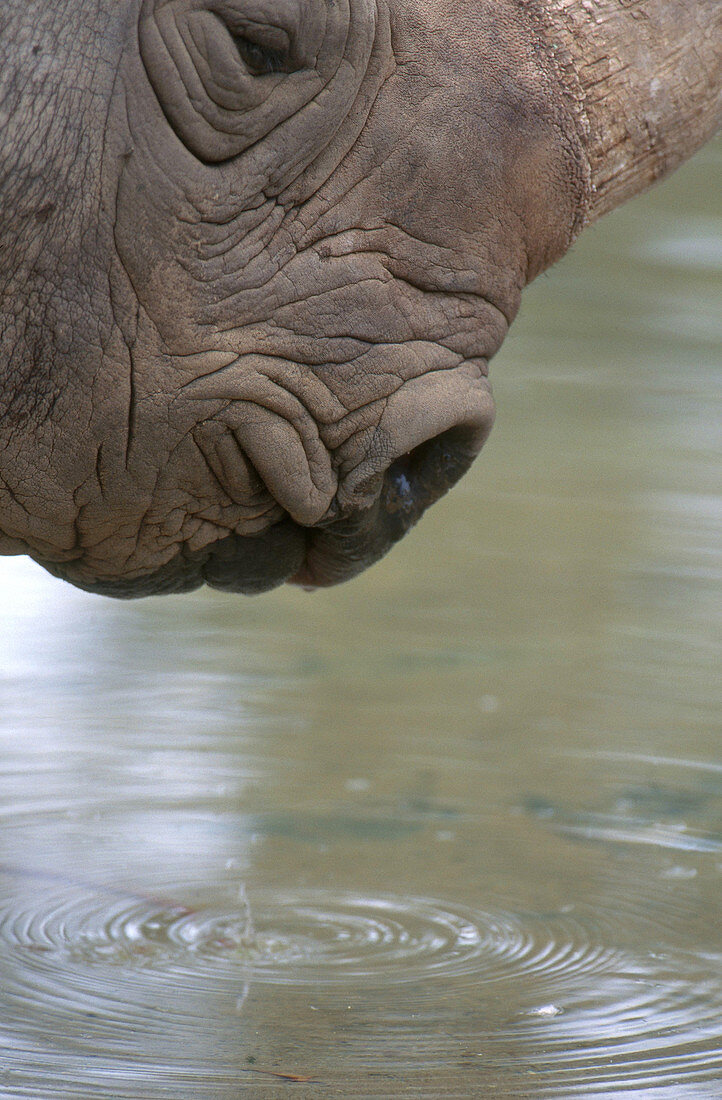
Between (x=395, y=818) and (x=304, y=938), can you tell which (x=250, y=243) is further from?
(x=395, y=818)

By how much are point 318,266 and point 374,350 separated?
0.14m

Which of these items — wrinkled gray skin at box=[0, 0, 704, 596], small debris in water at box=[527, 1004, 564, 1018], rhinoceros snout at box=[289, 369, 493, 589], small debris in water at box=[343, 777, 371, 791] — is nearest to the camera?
wrinkled gray skin at box=[0, 0, 704, 596]

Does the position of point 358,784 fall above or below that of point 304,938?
below

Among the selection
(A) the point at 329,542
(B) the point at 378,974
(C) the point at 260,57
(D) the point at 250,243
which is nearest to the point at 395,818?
(B) the point at 378,974

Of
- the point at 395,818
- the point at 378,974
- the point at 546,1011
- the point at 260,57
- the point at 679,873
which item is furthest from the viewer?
the point at 395,818

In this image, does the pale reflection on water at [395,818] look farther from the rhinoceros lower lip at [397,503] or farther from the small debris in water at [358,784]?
the rhinoceros lower lip at [397,503]

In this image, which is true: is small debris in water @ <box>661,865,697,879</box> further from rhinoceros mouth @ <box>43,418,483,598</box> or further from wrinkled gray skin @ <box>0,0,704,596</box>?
wrinkled gray skin @ <box>0,0,704,596</box>

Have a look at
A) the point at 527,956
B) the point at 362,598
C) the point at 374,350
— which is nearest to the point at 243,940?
the point at 527,956

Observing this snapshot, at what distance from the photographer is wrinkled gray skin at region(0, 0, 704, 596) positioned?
220 centimetres

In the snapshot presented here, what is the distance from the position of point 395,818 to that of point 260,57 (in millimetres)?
1703

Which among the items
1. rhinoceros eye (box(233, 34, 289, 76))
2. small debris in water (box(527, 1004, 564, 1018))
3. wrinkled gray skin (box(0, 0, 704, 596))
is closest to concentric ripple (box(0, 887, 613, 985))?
small debris in water (box(527, 1004, 564, 1018))

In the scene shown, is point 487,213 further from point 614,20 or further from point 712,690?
point 712,690

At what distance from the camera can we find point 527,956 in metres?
2.89

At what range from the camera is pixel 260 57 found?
7.45ft
